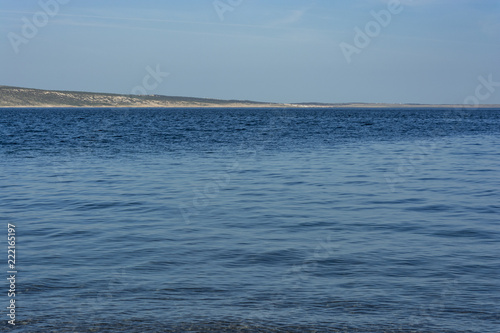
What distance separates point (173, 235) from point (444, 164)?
21039mm

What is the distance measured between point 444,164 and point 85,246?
23.0 meters

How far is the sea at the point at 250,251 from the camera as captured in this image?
8297 mm

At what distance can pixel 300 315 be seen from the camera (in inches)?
326

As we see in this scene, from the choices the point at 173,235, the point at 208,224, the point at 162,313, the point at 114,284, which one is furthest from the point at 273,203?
the point at 162,313

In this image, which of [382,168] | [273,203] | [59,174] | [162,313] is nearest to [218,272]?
[162,313]

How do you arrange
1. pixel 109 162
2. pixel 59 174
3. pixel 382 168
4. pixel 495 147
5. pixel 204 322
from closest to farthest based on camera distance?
pixel 204 322 < pixel 59 174 < pixel 382 168 < pixel 109 162 < pixel 495 147

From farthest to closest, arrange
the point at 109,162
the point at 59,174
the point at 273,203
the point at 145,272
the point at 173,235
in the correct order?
the point at 109,162 < the point at 59,174 < the point at 273,203 < the point at 173,235 < the point at 145,272

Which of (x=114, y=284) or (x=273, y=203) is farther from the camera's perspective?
(x=273, y=203)

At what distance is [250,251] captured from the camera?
12055mm

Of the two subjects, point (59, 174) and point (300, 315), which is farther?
point (59, 174)

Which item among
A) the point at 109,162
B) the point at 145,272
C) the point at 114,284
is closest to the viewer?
the point at 114,284

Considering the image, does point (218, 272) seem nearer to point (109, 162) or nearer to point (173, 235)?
point (173, 235)

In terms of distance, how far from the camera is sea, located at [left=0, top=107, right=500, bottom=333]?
27.2 ft

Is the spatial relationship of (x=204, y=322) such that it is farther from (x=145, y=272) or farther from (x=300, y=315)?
(x=145, y=272)
